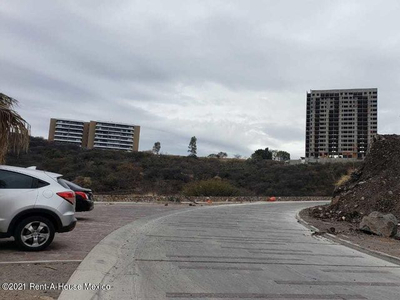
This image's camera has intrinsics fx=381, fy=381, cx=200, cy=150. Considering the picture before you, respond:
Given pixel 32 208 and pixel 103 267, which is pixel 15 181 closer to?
pixel 32 208

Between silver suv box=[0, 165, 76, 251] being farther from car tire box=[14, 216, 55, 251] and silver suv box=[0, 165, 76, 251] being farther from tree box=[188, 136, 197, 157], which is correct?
tree box=[188, 136, 197, 157]

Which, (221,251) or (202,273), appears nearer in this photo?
(202,273)

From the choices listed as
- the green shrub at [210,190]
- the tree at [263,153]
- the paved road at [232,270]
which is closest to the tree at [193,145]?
the tree at [263,153]

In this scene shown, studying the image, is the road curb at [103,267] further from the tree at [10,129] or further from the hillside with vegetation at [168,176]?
the hillside with vegetation at [168,176]

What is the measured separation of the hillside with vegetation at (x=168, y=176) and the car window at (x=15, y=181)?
30.9 metres

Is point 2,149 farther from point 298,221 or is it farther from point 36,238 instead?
point 298,221

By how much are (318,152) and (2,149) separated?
10347 cm

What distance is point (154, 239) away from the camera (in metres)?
10.9

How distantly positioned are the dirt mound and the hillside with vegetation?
1770 cm

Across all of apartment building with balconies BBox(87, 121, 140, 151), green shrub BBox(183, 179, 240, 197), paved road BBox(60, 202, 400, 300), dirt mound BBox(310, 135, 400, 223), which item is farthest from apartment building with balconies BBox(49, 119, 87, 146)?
paved road BBox(60, 202, 400, 300)

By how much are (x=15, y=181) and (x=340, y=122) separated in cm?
10532

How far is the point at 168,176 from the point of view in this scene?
51969mm

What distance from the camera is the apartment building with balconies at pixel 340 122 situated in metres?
101

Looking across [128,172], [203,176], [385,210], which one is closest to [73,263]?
[385,210]
